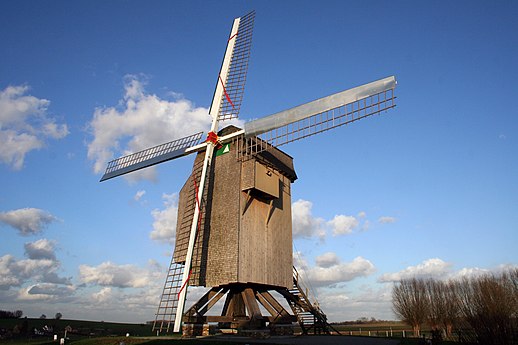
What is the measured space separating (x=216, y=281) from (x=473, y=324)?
1285 centimetres

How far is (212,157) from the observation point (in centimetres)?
2184

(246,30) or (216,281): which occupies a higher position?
(246,30)

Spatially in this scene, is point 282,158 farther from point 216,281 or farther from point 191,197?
point 216,281

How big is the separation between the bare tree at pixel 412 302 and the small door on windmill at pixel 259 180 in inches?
1037

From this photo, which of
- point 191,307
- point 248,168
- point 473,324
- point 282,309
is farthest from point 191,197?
point 473,324

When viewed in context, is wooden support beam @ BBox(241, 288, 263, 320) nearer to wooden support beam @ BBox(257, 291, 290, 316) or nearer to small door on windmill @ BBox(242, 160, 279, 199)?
wooden support beam @ BBox(257, 291, 290, 316)

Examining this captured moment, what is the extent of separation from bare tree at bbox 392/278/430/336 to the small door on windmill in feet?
86.4

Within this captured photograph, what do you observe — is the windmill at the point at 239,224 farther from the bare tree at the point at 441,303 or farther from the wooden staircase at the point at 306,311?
the bare tree at the point at 441,303

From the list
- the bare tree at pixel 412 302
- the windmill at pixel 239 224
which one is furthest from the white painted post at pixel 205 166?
the bare tree at pixel 412 302

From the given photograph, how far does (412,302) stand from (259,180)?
28663mm

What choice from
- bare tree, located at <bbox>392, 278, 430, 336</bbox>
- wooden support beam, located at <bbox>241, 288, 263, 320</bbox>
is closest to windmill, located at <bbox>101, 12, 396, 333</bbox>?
wooden support beam, located at <bbox>241, 288, 263, 320</bbox>

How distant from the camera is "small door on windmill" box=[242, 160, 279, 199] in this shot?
19.3 m

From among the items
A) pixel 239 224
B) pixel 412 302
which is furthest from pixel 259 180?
pixel 412 302

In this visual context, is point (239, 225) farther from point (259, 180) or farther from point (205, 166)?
point (205, 166)
